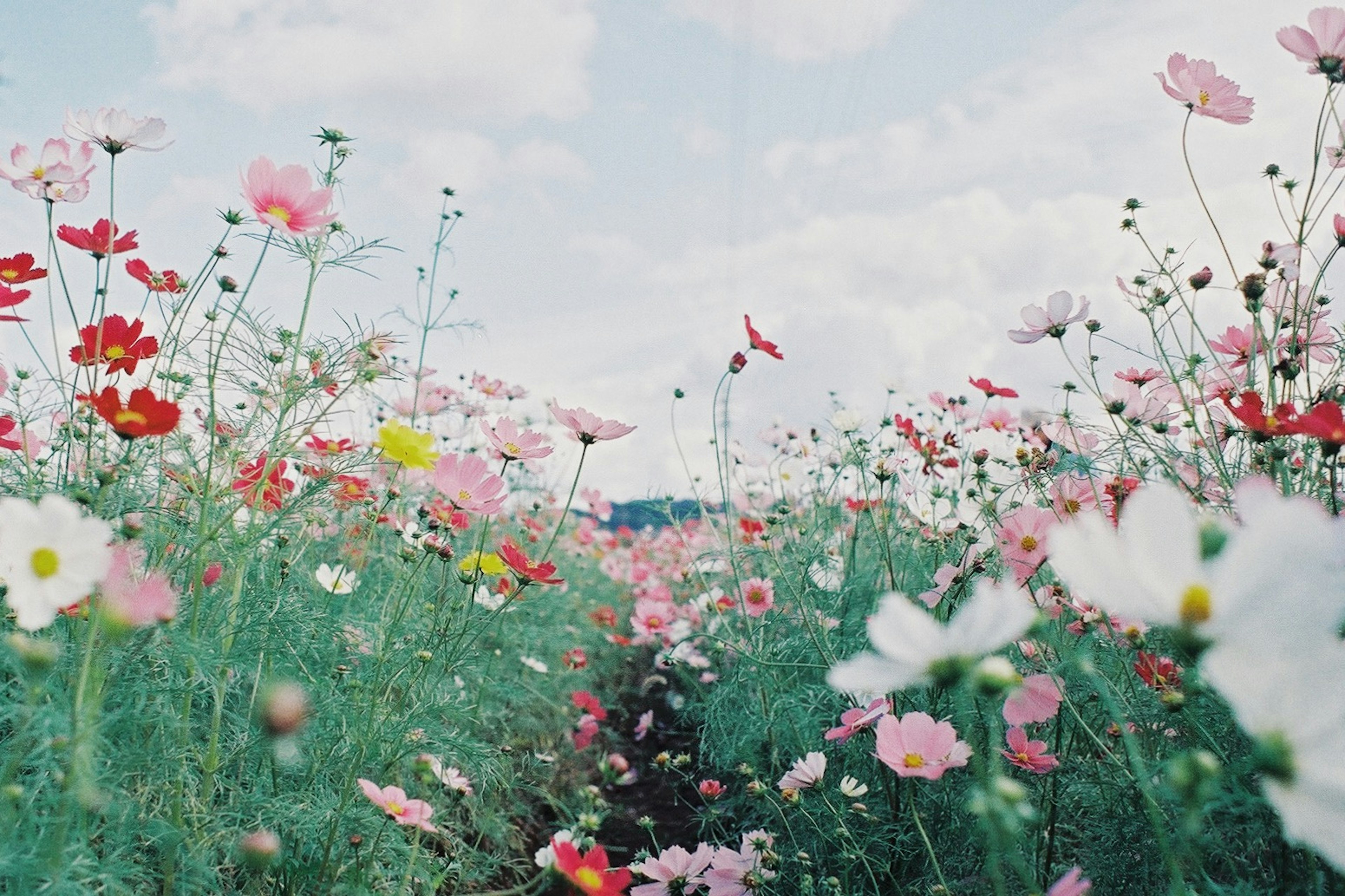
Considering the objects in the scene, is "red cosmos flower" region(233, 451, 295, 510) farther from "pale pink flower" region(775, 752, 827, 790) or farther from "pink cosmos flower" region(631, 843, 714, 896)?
"pale pink flower" region(775, 752, 827, 790)

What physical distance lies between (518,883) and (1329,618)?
1.54 metres

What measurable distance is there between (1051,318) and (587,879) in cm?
104

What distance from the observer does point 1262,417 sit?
87cm

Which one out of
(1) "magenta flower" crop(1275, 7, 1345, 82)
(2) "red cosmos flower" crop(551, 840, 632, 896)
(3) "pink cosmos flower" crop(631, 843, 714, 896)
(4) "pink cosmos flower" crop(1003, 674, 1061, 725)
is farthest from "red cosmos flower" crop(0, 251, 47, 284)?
(1) "magenta flower" crop(1275, 7, 1345, 82)

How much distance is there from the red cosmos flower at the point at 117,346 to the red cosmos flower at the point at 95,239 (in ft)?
0.34

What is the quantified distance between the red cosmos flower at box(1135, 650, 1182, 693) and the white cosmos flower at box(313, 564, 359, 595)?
46.6 inches

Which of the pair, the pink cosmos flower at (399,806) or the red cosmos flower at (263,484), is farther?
the red cosmos flower at (263,484)

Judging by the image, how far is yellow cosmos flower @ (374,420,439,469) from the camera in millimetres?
981

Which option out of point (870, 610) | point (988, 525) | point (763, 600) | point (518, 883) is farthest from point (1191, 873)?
point (518, 883)

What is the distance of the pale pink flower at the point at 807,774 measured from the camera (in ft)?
3.83

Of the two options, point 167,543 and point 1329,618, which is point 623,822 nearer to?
point 167,543

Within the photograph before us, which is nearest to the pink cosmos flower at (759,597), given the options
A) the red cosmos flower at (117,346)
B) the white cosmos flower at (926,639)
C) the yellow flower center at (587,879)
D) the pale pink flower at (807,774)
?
the pale pink flower at (807,774)

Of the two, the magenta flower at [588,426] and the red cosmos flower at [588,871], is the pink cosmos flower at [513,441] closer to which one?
the magenta flower at [588,426]

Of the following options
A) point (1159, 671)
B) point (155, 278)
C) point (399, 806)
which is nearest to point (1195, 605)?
point (1159, 671)
